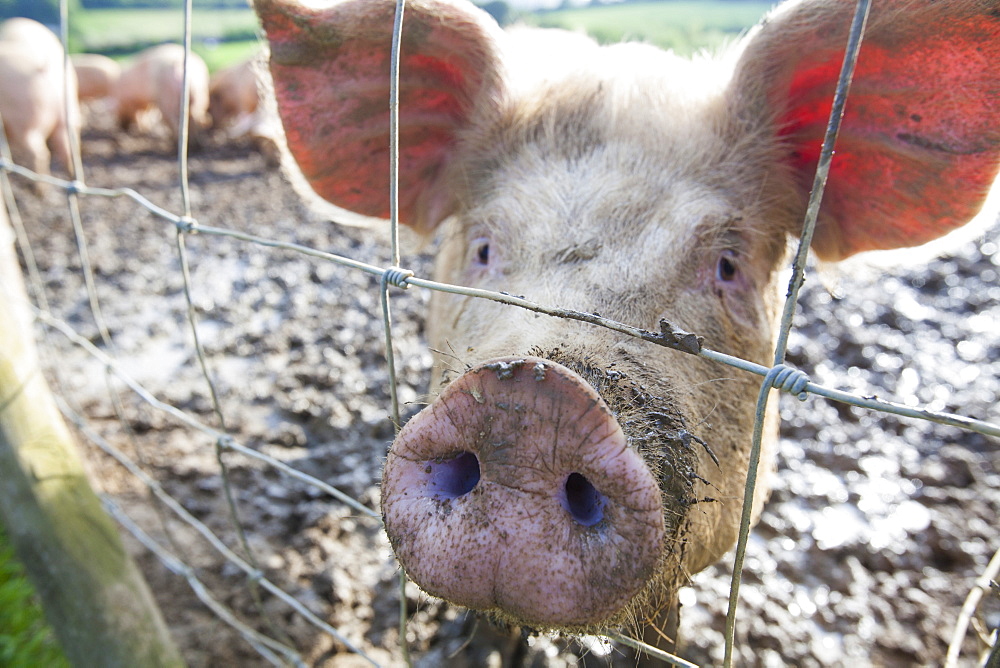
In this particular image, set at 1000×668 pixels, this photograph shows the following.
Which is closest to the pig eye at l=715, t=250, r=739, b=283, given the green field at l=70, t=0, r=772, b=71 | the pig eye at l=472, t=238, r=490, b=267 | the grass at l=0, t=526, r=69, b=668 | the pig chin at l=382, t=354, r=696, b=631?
the pig eye at l=472, t=238, r=490, b=267

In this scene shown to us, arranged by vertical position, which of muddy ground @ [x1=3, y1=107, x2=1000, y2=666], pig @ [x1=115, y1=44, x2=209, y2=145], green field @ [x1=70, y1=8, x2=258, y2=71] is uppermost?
green field @ [x1=70, y1=8, x2=258, y2=71]

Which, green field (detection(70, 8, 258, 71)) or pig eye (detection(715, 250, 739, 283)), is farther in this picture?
green field (detection(70, 8, 258, 71))

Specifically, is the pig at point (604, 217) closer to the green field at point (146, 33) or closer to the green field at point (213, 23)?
the green field at point (213, 23)

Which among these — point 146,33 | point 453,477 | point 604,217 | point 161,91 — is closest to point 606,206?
point 604,217

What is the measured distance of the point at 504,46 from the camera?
1944 millimetres

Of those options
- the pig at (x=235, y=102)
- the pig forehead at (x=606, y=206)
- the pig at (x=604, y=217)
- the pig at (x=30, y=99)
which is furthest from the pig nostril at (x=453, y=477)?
the pig at (x=235, y=102)

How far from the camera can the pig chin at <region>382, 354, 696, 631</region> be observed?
1.01 m

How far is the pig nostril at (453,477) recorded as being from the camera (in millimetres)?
1122

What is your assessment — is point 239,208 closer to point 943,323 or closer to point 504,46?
point 504,46

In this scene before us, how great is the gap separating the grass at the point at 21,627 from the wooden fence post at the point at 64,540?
0.46m

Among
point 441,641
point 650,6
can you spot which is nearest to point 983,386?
point 441,641

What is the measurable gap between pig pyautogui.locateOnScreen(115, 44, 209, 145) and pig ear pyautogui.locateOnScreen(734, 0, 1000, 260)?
11139 mm

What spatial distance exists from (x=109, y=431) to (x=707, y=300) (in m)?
3.28

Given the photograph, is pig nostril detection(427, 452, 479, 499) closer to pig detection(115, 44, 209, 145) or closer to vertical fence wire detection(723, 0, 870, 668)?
vertical fence wire detection(723, 0, 870, 668)
